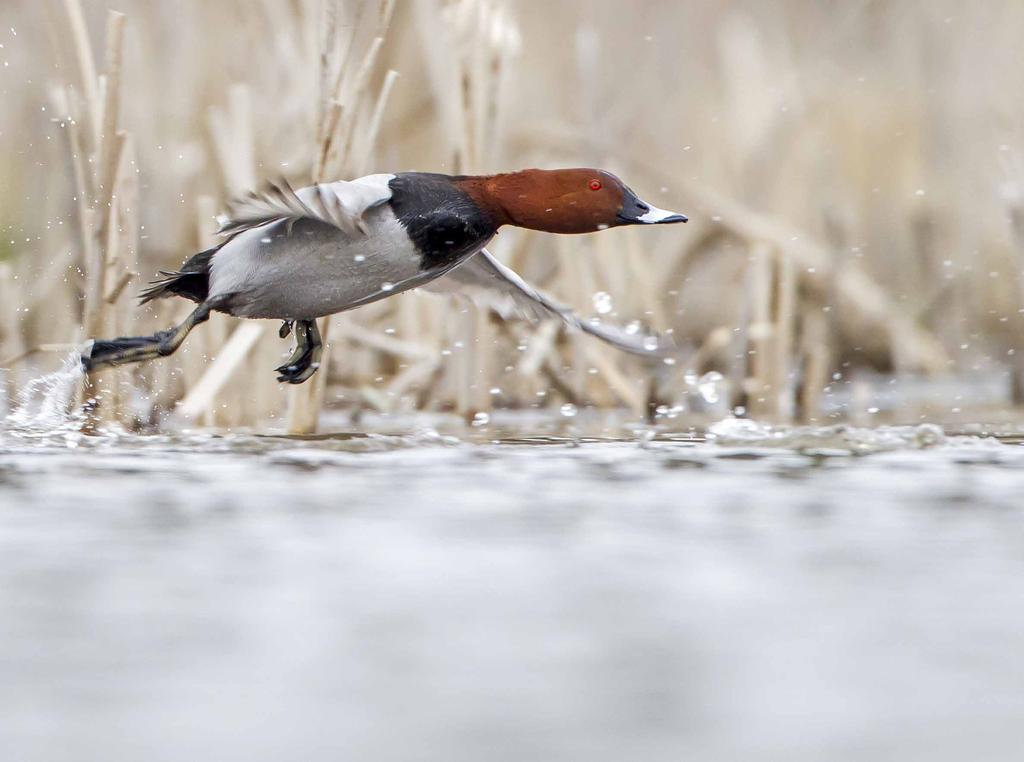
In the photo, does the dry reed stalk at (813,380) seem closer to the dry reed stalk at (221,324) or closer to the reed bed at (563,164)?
the reed bed at (563,164)

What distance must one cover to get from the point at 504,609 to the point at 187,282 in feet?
6.71

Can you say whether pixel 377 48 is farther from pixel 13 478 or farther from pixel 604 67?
pixel 604 67

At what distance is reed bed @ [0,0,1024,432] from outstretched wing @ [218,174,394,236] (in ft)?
2.66

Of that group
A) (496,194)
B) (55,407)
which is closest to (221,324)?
(55,407)

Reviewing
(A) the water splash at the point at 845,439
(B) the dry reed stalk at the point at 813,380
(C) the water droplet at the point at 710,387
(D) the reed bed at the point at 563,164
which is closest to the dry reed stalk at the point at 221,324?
(D) the reed bed at the point at 563,164

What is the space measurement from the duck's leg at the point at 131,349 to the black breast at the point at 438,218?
643 mm

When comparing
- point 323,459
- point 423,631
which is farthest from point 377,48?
point 423,631

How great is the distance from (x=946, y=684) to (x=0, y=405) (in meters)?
4.22

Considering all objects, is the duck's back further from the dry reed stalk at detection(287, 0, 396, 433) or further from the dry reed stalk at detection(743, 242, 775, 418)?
the dry reed stalk at detection(743, 242, 775, 418)

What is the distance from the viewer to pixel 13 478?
3514mm

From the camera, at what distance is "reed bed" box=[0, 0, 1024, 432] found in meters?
4.96

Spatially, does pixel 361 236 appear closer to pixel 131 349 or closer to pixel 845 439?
pixel 131 349

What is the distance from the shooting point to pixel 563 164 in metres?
6.27

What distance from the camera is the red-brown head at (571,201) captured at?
3.95 meters
